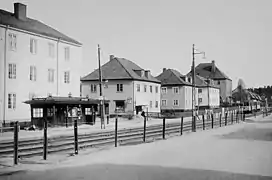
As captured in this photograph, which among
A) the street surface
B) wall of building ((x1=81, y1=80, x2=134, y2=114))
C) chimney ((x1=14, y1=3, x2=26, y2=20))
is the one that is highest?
chimney ((x1=14, y1=3, x2=26, y2=20))

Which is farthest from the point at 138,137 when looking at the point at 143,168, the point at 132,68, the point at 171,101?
the point at 171,101

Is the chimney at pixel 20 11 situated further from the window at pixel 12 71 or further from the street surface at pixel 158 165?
the street surface at pixel 158 165

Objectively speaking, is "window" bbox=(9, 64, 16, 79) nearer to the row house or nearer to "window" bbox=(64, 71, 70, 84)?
"window" bbox=(64, 71, 70, 84)

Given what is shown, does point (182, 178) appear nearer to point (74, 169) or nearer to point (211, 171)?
point (211, 171)

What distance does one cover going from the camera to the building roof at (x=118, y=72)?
63428 mm

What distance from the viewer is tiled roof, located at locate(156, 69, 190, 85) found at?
8338cm

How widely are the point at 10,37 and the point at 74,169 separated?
22.6 metres

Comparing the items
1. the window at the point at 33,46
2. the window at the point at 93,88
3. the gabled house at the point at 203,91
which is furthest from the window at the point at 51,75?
the gabled house at the point at 203,91

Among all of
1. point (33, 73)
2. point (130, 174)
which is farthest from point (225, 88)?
point (130, 174)

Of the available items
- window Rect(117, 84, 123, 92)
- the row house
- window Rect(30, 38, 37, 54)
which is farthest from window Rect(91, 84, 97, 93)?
window Rect(30, 38, 37, 54)

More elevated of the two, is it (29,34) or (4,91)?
(29,34)

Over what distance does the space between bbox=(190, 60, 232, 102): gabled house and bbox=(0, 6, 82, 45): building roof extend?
285ft

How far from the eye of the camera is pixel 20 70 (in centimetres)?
3381

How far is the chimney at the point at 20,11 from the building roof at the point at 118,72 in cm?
2721
